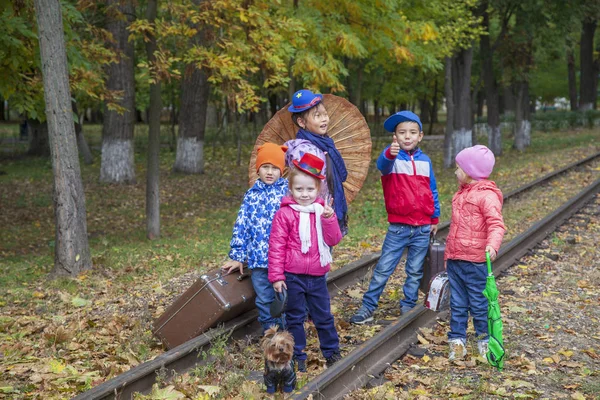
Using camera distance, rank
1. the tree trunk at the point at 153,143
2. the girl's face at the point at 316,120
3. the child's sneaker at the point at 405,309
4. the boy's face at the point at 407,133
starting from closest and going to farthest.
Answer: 1. the girl's face at the point at 316,120
2. the boy's face at the point at 407,133
3. the child's sneaker at the point at 405,309
4. the tree trunk at the point at 153,143

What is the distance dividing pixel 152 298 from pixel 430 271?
3150 mm

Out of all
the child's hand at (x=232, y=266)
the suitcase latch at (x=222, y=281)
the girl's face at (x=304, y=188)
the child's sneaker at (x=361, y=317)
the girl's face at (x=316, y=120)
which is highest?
the girl's face at (x=316, y=120)

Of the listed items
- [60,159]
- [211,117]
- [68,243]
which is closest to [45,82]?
[60,159]

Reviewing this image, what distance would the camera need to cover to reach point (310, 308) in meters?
5.53

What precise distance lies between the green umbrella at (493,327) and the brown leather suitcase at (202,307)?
2084 mm

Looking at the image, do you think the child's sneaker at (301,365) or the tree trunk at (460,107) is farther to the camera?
the tree trunk at (460,107)

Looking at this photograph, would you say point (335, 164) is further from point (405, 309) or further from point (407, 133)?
Result: point (405, 309)

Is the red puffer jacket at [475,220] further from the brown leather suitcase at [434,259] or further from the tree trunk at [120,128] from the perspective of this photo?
the tree trunk at [120,128]

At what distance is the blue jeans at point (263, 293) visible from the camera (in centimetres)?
595

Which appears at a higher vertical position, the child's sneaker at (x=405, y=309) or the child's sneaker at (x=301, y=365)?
the child's sneaker at (x=405, y=309)

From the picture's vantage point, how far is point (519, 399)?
16.3ft

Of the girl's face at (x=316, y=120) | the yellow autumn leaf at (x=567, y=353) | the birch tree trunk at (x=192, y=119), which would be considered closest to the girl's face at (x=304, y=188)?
the girl's face at (x=316, y=120)

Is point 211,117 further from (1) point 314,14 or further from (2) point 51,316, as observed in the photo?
(2) point 51,316

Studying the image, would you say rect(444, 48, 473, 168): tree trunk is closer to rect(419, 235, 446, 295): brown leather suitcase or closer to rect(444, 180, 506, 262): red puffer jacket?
rect(419, 235, 446, 295): brown leather suitcase
